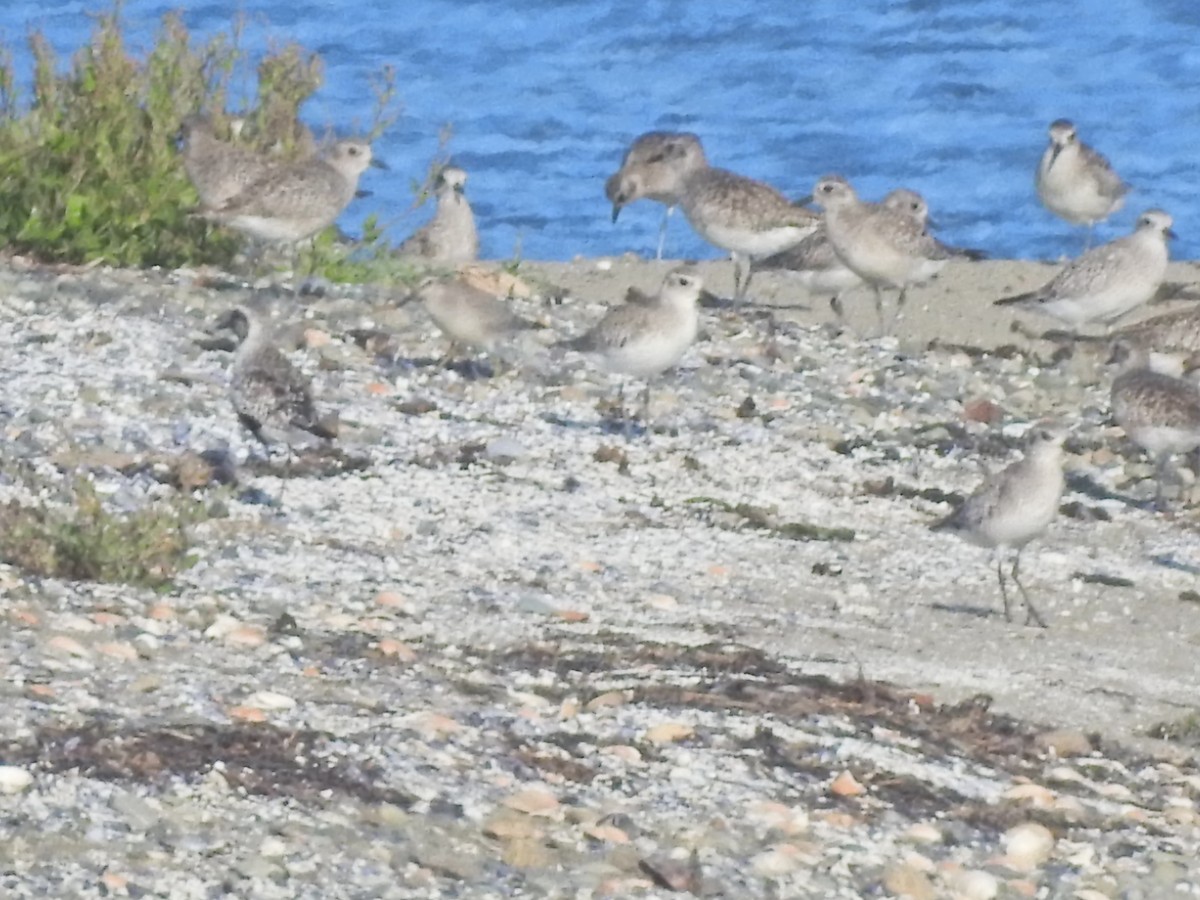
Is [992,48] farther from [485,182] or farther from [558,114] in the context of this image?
[485,182]

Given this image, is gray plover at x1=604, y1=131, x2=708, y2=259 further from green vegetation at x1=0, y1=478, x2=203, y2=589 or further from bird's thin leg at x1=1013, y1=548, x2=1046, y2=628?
green vegetation at x1=0, y1=478, x2=203, y2=589

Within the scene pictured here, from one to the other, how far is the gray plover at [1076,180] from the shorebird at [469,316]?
7356mm

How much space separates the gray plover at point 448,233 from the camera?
51.7ft

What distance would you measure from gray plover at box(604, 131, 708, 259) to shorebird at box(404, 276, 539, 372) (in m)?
4.66

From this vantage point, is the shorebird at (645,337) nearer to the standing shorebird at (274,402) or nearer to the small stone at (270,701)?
the standing shorebird at (274,402)

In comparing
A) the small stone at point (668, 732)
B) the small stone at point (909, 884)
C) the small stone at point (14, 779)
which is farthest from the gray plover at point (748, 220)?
the small stone at point (14, 779)

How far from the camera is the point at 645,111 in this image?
26.9 meters

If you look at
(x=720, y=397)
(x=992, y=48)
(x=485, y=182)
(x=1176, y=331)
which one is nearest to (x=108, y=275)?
(x=720, y=397)

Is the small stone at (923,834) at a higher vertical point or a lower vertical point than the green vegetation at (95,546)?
lower

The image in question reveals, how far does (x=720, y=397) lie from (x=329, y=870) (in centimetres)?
720

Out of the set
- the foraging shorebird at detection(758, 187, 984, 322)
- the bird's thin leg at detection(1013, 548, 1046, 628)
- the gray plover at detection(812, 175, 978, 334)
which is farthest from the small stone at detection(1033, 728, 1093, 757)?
the foraging shorebird at detection(758, 187, 984, 322)

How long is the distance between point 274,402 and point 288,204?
3.48 meters

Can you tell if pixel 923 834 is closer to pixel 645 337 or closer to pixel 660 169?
pixel 645 337

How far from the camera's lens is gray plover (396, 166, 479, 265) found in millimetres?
15758
